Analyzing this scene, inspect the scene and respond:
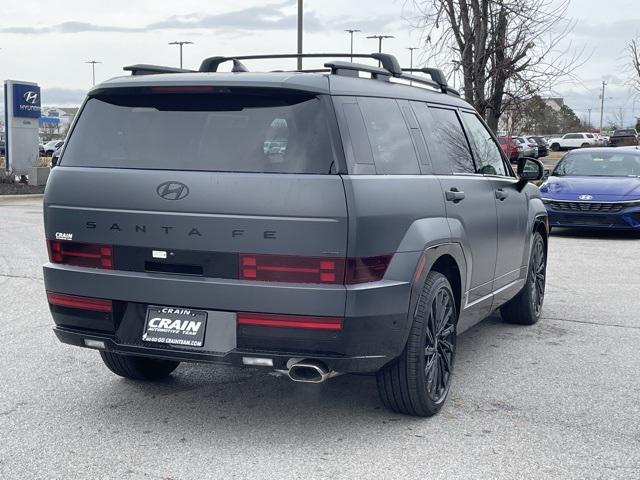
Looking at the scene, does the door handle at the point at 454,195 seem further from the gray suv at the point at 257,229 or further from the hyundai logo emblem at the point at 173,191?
the hyundai logo emblem at the point at 173,191

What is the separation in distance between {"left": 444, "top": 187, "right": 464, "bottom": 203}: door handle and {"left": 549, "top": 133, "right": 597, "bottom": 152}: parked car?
67613 mm

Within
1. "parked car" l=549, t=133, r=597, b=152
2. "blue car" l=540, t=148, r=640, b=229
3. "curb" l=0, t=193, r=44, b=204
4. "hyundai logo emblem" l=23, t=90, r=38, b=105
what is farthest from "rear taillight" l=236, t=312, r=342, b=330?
"parked car" l=549, t=133, r=597, b=152

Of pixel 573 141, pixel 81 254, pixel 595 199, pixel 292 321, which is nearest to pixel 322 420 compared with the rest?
pixel 292 321

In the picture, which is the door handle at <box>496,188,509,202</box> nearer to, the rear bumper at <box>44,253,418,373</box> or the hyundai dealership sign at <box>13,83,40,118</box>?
the rear bumper at <box>44,253,418,373</box>

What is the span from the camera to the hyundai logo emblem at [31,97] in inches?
1120

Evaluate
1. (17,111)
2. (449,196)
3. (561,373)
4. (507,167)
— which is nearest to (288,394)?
(449,196)

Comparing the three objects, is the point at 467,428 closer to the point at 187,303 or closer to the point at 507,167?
the point at 187,303

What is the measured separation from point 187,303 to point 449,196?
1719mm

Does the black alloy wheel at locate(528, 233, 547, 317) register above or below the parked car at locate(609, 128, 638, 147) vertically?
below

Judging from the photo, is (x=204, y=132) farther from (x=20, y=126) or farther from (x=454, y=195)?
(x=20, y=126)

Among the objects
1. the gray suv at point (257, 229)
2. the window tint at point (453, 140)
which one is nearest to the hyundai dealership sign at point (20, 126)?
the window tint at point (453, 140)

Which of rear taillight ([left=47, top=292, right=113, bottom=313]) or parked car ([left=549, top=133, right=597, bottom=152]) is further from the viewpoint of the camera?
parked car ([left=549, top=133, right=597, bottom=152])

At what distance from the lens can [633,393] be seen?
17.7 ft

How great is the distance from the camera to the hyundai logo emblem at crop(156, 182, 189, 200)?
431cm
